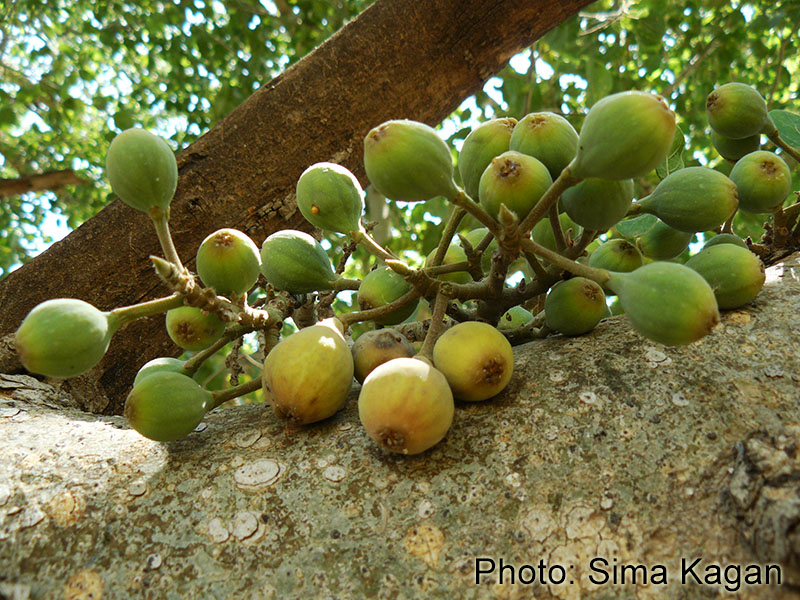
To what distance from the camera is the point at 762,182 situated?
1.56 m

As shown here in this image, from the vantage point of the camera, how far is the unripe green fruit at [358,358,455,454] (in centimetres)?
105

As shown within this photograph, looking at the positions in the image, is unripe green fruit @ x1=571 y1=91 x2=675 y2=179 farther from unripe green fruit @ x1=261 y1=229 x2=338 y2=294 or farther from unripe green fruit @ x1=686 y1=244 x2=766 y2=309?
unripe green fruit @ x1=261 y1=229 x2=338 y2=294

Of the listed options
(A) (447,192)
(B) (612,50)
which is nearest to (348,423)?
(A) (447,192)

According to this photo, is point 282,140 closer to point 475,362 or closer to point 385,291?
point 385,291

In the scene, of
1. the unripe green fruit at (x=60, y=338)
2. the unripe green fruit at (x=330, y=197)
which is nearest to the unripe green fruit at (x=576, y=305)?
the unripe green fruit at (x=330, y=197)

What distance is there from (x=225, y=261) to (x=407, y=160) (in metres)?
0.44

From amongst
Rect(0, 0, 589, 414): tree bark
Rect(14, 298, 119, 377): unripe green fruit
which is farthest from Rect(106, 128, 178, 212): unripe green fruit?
Rect(0, 0, 589, 414): tree bark

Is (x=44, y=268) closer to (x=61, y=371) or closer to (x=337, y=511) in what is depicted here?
(x=61, y=371)

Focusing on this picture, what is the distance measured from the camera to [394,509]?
Answer: 3.40 ft

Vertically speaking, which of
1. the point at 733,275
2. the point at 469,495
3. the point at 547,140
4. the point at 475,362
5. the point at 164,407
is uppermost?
the point at 547,140

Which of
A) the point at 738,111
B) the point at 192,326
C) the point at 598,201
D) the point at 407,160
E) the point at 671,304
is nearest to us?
the point at 671,304

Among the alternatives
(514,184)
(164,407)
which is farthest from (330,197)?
(164,407)

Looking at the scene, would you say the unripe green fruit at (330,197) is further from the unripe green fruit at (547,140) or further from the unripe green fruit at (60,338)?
the unripe green fruit at (60,338)

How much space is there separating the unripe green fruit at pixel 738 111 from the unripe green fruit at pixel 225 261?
1320 mm
